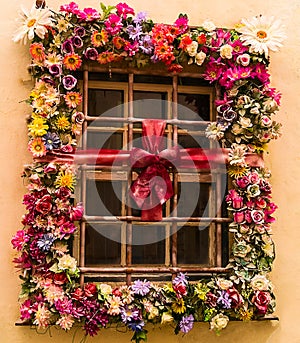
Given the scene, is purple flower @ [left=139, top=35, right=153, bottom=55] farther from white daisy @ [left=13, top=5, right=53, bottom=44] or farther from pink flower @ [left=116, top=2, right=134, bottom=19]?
white daisy @ [left=13, top=5, right=53, bottom=44]

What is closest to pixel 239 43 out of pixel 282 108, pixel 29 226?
pixel 282 108

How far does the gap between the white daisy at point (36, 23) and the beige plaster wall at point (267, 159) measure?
0.11 metres

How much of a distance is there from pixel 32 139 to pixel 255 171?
0.91 m

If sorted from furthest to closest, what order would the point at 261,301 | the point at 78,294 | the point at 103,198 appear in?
the point at 103,198 → the point at 261,301 → the point at 78,294

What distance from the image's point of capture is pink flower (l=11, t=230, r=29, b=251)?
2.41 meters

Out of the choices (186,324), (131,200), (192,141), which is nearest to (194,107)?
(192,141)

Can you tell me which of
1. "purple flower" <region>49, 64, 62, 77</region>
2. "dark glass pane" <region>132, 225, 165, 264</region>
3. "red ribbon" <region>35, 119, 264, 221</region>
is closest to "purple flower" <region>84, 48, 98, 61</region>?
"purple flower" <region>49, 64, 62, 77</region>

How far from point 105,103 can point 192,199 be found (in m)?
0.55

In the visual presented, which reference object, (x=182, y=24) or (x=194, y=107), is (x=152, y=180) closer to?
(x=194, y=107)

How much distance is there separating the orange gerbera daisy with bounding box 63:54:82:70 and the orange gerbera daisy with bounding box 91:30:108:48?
9 cm

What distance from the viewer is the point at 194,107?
2740 mm

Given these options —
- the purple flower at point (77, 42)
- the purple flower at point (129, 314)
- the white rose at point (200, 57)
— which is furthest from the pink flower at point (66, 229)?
the white rose at point (200, 57)

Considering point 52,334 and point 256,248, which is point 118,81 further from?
point 52,334

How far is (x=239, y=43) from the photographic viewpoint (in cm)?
265
